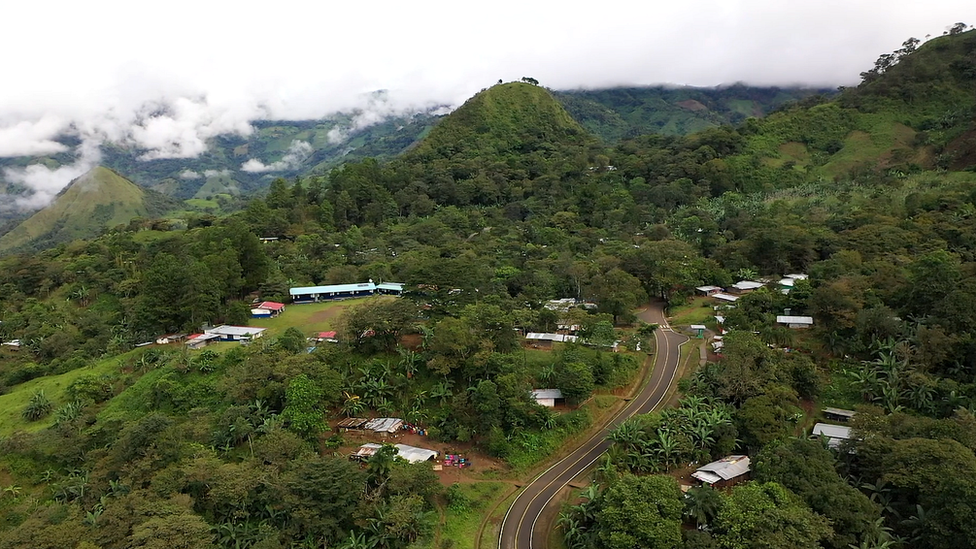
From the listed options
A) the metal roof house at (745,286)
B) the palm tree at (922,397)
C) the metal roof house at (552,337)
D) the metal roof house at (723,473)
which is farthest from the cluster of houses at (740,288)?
the metal roof house at (723,473)

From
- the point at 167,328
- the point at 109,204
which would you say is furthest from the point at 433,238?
the point at 109,204

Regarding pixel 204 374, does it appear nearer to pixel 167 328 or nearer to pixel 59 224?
pixel 167 328

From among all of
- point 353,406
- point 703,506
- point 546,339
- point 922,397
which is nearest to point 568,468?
point 703,506

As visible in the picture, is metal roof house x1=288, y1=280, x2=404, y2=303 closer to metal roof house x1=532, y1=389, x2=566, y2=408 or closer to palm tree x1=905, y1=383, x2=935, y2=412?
metal roof house x1=532, y1=389, x2=566, y2=408

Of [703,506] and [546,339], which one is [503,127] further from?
[703,506]

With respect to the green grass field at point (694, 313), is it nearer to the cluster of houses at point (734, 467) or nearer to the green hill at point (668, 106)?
the cluster of houses at point (734, 467)
